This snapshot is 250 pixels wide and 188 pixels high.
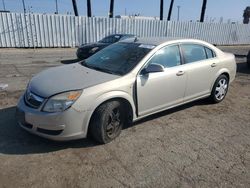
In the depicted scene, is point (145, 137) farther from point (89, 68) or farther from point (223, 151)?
point (89, 68)

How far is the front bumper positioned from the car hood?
0.29 m

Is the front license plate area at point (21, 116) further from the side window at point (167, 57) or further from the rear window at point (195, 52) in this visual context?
the rear window at point (195, 52)

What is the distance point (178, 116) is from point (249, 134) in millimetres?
1285

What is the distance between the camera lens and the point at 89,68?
405 cm

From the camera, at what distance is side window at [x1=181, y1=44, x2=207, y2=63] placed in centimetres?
445

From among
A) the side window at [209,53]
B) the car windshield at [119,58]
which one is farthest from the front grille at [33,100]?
the side window at [209,53]

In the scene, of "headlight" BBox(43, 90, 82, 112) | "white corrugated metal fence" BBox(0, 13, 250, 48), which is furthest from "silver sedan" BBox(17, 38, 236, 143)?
"white corrugated metal fence" BBox(0, 13, 250, 48)

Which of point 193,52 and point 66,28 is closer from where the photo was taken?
point 193,52

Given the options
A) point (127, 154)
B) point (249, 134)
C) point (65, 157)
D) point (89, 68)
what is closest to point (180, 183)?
point (127, 154)

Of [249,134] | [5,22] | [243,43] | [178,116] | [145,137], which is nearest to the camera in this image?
[145,137]

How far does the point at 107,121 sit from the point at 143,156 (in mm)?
715

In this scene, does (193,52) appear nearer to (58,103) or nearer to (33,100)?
(58,103)

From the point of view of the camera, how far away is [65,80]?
350cm

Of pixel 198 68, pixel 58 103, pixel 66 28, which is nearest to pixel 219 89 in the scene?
pixel 198 68
